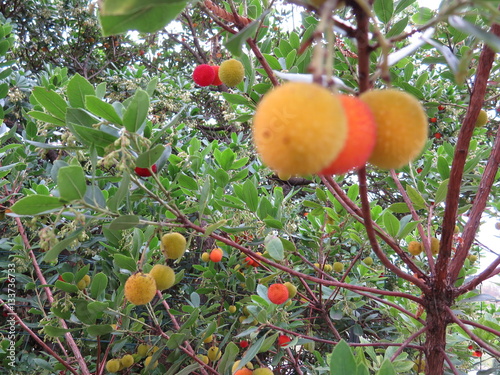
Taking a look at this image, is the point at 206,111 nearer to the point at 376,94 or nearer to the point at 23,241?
the point at 23,241

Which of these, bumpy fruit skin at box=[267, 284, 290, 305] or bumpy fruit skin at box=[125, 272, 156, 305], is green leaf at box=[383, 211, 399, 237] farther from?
bumpy fruit skin at box=[125, 272, 156, 305]

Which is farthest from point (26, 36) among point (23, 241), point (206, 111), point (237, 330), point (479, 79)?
point (479, 79)

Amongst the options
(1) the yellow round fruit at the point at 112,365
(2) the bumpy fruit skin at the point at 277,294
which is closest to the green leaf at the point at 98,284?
(1) the yellow round fruit at the point at 112,365

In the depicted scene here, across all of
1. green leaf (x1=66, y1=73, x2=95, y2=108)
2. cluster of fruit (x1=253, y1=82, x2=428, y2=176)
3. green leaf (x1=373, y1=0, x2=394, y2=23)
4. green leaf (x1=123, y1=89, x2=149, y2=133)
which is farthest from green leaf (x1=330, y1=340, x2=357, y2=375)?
green leaf (x1=373, y1=0, x2=394, y2=23)

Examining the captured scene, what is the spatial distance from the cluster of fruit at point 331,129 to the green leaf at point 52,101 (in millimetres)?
865

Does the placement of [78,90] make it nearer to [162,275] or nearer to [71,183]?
[71,183]

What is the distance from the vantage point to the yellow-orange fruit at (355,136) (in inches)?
19.1

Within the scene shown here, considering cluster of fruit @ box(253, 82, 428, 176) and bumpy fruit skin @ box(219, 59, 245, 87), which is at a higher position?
bumpy fruit skin @ box(219, 59, 245, 87)

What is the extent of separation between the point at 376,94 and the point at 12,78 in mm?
2796

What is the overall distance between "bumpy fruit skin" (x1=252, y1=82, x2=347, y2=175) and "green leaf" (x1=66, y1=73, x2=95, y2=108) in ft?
2.83

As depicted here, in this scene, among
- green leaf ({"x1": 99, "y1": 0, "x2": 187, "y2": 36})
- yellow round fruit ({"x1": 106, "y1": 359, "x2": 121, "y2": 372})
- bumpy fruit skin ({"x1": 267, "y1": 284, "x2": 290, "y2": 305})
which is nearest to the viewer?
green leaf ({"x1": 99, "y1": 0, "x2": 187, "y2": 36})

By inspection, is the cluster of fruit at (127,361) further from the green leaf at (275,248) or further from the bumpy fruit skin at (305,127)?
the bumpy fruit skin at (305,127)

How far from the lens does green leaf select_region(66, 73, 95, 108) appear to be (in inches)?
45.4

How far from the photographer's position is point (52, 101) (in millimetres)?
1166
